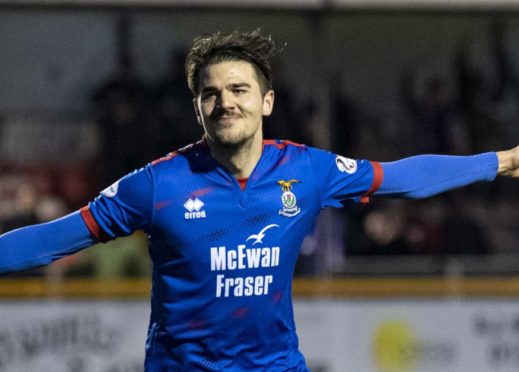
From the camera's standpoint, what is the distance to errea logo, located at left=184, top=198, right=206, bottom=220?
15.1ft

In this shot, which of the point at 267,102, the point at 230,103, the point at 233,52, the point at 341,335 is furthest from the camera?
the point at 341,335

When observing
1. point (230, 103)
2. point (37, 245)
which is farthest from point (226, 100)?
point (37, 245)

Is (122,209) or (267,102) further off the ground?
(267,102)

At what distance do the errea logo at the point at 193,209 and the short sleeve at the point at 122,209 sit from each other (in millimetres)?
133

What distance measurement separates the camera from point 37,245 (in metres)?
4.46

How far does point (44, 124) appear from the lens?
1055cm

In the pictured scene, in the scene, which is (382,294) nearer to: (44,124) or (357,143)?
(357,143)

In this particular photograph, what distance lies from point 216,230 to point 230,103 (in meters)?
0.46

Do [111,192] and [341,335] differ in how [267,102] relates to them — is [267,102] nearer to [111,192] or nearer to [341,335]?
[111,192]

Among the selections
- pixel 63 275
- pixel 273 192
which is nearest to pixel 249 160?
Result: pixel 273 192

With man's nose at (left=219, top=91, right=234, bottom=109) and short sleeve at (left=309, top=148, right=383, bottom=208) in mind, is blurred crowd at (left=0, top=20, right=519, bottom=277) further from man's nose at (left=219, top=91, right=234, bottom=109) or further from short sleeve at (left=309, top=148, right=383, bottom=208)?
man's nose at (left=219, top=91, right=234, bottom=109)

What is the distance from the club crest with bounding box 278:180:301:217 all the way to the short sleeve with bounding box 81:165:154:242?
1.65 feet

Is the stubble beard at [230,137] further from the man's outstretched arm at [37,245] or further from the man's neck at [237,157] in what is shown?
the man's outstretched arm at [37,245]

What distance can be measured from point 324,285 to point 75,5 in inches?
127
